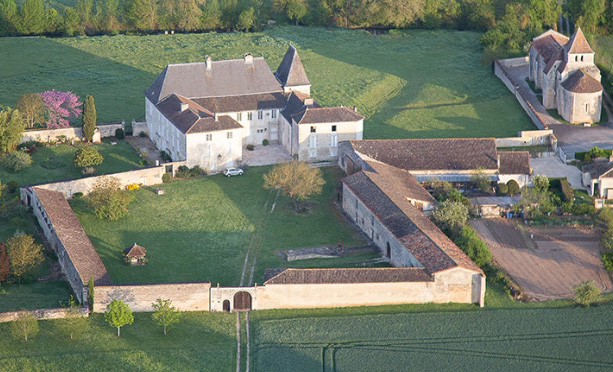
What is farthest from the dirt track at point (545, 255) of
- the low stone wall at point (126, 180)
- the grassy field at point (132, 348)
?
the low stone wall at point (126, 180)

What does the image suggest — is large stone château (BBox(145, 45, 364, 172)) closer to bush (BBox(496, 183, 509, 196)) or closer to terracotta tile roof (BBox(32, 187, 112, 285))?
terracotta tile roof (BBox(32, 187, 112, 285))

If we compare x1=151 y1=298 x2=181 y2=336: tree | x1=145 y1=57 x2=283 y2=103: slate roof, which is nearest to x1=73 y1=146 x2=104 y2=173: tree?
x1=145 y1=57 x2=283 y2=103: slate roof

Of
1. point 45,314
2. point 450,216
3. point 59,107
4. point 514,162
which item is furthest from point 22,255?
point 514,162

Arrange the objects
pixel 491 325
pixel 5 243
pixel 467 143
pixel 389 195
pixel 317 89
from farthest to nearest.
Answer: pixel 317 89, pixel 467 143, pixel 389 195, pixel 5 243, pixel 491 325

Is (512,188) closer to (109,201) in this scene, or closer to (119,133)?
(109,201)

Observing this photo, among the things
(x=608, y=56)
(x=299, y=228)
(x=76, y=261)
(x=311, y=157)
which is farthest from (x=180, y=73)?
(x=608, y=56)

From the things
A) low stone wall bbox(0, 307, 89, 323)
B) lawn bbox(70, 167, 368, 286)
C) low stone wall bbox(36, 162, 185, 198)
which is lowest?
lawn bbox(70, 167, 368, 286)

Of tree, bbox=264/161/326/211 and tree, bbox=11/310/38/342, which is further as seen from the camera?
tree, bbox=264/161/326/211

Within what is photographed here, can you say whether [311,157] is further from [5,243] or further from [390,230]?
[5,243]
